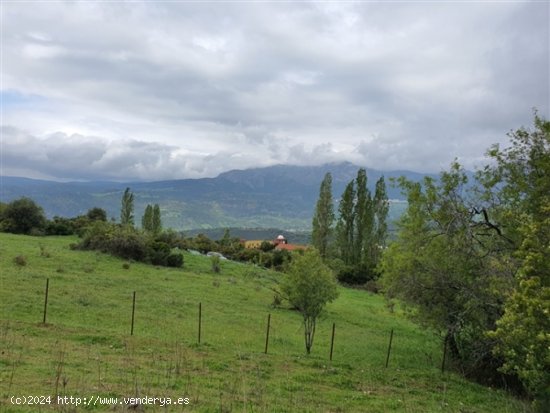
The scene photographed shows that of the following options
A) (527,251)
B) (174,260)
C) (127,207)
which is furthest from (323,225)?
(527,251)

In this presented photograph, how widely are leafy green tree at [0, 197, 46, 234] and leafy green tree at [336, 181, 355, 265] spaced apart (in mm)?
Answer: 36748

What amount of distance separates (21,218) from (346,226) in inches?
1555

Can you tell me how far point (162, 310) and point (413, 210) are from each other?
46.0 ft

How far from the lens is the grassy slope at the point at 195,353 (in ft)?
36.2

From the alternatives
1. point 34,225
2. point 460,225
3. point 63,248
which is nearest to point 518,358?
point 460,225

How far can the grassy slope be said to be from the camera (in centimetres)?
1104

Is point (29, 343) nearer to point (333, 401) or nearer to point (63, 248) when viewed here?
point (333, 401)

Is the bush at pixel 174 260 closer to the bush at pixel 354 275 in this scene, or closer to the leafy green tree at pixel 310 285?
the bush at pixel 354 275

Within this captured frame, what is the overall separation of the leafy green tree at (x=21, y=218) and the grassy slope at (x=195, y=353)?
1957 cm

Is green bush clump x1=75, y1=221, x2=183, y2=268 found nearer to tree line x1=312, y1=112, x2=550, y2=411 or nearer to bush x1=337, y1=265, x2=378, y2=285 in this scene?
bush x1=337, y1=265, x2=378, y2=285

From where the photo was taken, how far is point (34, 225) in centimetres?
5400

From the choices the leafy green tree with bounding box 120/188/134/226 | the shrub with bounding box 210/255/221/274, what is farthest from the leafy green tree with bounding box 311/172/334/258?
the leafy green tree with bounding box 120/188/134/226

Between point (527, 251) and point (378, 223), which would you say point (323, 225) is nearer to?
point (378, 223)

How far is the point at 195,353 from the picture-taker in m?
16.1
